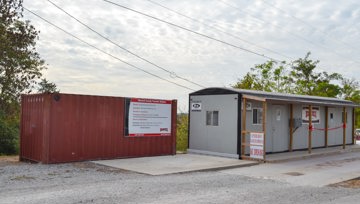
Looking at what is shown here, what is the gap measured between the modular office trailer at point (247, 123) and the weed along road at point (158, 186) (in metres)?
2.56

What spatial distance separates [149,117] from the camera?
15375 millimetres

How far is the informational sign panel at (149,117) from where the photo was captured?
14.9m

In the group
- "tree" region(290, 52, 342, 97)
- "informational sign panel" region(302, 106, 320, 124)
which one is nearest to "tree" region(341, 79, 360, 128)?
"tree" region(290, 52, 342, 97)

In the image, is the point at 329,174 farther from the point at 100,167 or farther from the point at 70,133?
the point at 70,133

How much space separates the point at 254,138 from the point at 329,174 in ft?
10.8

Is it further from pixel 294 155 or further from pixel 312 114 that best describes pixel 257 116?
pixel 312 114

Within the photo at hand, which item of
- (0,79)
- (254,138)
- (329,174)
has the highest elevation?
(0,79)

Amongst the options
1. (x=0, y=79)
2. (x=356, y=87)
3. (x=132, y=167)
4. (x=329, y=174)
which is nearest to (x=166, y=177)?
(x=132, y=167)

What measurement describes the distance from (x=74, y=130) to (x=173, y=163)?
3435mm

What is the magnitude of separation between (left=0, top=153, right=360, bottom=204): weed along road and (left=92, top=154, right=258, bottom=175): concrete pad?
412 millimetres

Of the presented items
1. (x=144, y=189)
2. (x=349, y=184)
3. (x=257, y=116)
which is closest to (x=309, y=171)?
(x=349, y=184)

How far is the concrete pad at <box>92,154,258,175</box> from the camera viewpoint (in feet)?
40.2

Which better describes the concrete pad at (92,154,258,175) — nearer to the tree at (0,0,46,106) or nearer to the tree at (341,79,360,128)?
the tree at (0,0,46,106)

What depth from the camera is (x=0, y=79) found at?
22.0 meters
